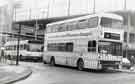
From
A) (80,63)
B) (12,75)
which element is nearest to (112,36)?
(80,63)

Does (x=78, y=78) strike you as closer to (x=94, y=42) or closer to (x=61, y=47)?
(x=94, y=42)

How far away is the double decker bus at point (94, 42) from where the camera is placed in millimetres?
16469

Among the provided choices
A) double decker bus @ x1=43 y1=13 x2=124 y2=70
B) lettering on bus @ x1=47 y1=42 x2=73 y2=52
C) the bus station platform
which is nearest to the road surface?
the bus station platform

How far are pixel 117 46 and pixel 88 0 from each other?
95.3ft

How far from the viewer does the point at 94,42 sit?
54.6 feet

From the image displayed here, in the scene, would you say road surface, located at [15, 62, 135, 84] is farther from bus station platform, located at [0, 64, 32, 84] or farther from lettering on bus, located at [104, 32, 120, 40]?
lettering on bus, located at [104, 32, 120, 40]

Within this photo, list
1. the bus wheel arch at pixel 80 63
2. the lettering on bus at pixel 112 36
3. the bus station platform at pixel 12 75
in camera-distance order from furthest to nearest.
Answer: the bus wheel arch at pixel 80 63
the lettering on bus at pixel 112 36
the bus station platform at pixel 12 75

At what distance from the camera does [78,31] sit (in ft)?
60.9

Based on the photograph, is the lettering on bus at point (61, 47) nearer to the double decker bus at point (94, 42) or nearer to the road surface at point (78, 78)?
the double decker bus at point (94, 42)

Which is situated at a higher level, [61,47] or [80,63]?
[61,47]

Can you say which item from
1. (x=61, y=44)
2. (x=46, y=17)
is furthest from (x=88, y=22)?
(x=46, y=17)

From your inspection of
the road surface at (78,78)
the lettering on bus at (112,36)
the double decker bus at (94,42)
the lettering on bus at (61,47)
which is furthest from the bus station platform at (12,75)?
the lettering on bus at (112,36)

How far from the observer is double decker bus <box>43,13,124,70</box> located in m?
16.5

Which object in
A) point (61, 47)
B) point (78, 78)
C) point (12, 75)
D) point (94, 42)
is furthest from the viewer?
point (61, 47)
